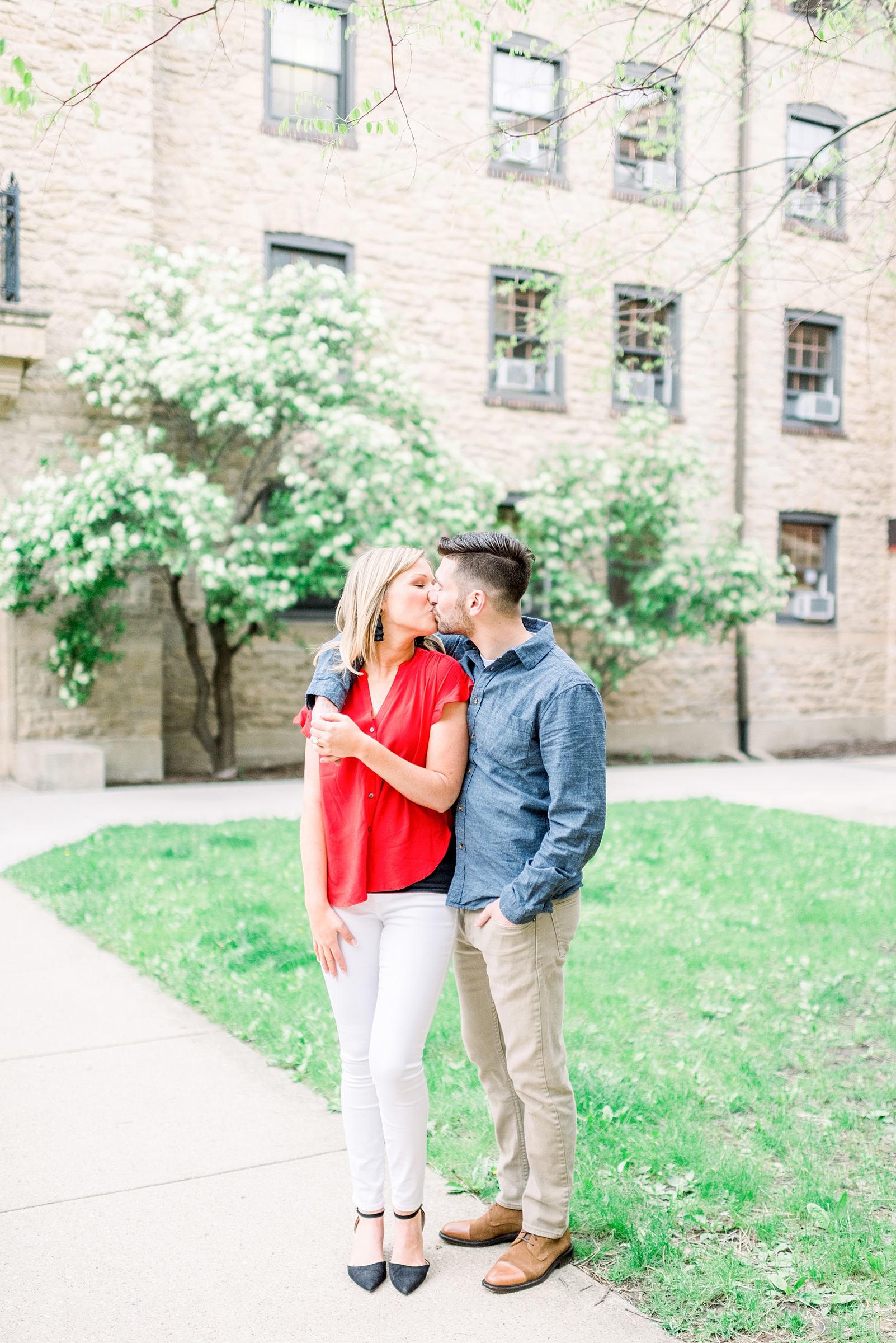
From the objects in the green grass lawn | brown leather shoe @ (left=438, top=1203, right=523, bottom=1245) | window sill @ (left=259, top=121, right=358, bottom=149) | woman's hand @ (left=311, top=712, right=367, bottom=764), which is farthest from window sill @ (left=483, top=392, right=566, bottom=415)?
brown leather shoe @ (left=438, top=1203, right=523, bottom=1245)

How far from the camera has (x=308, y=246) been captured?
13.5 meters

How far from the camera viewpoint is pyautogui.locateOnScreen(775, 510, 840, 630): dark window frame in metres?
17.5

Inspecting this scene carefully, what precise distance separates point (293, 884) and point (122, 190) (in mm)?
8495

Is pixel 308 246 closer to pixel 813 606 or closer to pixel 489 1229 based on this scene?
pixel 813 606

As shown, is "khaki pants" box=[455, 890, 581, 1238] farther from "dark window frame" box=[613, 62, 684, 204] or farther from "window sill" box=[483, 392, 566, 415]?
"window sill" box=[483, 392, 566, 415]

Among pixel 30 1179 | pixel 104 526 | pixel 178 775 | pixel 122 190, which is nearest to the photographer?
pixel 30 1179

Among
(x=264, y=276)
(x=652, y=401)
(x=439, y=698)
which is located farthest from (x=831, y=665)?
(x=439, y=698)

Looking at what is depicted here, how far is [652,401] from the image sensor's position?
47.3 ft

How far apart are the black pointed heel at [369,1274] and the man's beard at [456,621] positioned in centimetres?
149

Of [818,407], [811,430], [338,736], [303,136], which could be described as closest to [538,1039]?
[338,736]

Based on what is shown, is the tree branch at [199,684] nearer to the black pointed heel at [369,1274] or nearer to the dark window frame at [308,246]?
the dark window frame at [308,246]

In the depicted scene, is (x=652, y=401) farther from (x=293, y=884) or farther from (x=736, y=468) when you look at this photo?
(x=293, y=884)

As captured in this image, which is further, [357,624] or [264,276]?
[264,276]

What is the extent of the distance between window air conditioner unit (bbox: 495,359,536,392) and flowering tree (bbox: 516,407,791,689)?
115 centimetres
